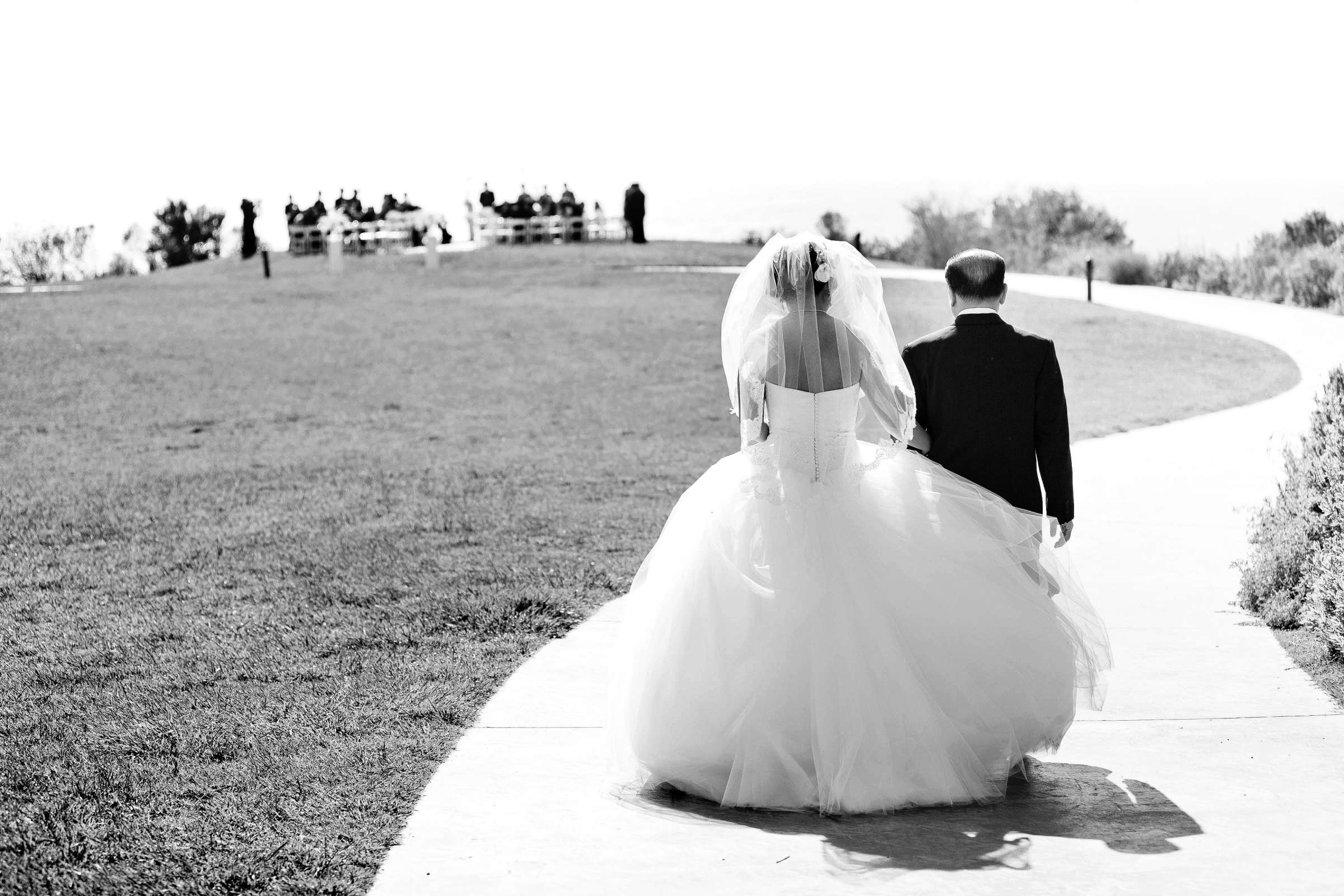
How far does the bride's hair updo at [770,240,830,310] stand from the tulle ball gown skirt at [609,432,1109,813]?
0.52 meters

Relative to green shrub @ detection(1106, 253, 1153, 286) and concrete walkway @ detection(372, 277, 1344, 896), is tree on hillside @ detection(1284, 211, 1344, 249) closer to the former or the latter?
green shrub @ detection(1106, 253, 1153, 286)

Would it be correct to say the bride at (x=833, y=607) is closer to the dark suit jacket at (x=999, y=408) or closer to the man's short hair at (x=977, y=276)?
the dark suit jacket at (x=999, y=408)

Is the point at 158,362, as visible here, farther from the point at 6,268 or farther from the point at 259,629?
the point at 6,268

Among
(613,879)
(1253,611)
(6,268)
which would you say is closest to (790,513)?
(613,879)

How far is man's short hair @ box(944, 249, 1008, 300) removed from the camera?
5.26m

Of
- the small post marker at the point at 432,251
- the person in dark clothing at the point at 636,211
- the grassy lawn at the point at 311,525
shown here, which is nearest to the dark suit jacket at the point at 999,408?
the grassy lawn at the point at 311,525

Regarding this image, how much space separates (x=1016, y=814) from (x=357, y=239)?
45773 mm

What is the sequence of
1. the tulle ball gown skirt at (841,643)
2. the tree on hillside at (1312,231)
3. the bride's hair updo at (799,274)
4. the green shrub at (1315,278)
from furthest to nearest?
the tree on hillside at (1312,231) < the green shrub at (1315,278) < the bride's hair updo at (799,274) < the tulle ball gown skirt at (841,643)

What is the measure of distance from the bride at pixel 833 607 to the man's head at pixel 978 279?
373 mm

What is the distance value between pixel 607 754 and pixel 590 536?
17.0 feet

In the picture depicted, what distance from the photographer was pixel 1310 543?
7.40 m

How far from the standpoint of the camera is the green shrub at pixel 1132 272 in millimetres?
31234

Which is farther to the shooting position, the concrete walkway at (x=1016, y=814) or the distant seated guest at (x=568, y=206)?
the distant seated guest at (x=568, y=206)

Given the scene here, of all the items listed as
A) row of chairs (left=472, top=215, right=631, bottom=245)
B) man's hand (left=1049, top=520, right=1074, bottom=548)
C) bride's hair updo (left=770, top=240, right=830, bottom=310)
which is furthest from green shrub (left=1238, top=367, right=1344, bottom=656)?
row of chairs (left=472, top=215, right=631, bottom=245)
